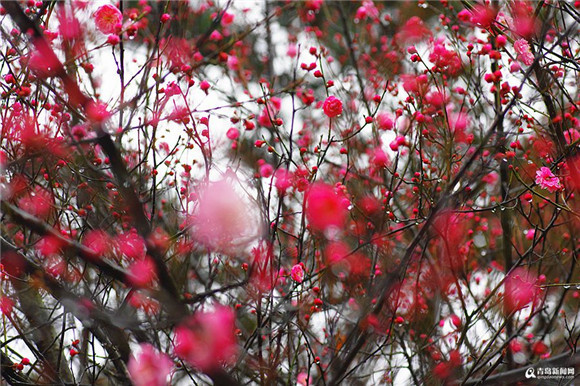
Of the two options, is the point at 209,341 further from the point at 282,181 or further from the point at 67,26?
the point at 67,26

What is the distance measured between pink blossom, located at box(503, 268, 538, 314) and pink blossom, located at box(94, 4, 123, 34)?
2753 mm

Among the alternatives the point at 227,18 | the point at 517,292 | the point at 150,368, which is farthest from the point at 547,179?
the point at 227,18

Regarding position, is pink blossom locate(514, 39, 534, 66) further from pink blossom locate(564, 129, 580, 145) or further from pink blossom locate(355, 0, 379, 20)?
pink blossom locate(355, 0, 379, 20)

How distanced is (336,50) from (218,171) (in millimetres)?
5421

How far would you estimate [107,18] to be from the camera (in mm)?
3375

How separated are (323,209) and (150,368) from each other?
1458mm

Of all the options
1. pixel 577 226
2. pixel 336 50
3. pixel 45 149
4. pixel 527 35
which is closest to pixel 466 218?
pixel 577 226

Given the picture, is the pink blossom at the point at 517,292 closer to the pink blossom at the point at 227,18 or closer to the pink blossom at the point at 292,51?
the pink blossom at the point at 292,51

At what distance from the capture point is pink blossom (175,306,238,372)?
223cm

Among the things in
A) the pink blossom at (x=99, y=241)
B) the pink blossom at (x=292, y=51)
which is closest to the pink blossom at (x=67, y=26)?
the pink blossom at (x=99, y=241)

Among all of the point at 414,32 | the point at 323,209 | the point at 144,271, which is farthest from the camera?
the point at 414,32

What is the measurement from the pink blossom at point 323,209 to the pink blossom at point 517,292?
1133 mm

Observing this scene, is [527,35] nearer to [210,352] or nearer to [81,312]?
[210,352]

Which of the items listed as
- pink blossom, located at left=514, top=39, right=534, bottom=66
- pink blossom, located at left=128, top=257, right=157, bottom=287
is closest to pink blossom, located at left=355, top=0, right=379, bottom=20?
pink blossom, located at left=514, top=39, right=534, bottom=66
